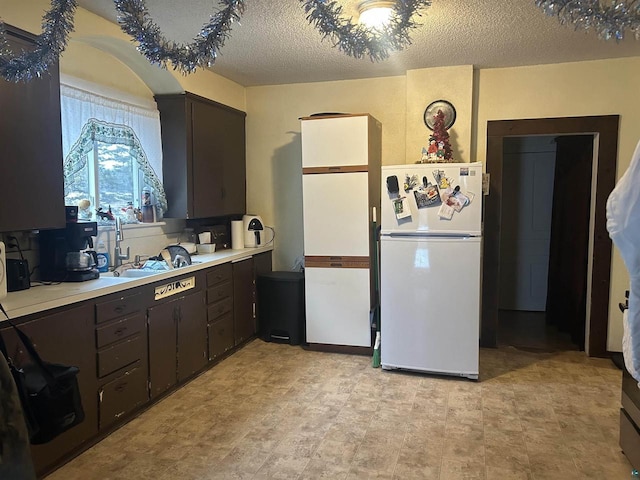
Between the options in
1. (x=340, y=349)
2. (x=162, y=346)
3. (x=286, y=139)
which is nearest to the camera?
(x=162, y=346)

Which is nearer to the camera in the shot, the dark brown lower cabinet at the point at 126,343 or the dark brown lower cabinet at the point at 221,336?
the dark brown lower cabinet at the point at 126,343

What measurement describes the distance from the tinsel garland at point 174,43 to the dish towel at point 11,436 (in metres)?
1.10

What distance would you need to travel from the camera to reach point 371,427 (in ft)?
9.43

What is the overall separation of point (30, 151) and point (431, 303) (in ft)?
8.97

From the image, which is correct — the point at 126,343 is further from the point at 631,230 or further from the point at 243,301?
the point at 631,230

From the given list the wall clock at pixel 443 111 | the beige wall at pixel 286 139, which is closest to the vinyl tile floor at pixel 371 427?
the beige wall at pixel 286 139

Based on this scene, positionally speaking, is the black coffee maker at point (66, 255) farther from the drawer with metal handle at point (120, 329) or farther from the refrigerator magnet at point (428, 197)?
the refrigerator magnet at point (428, 197)

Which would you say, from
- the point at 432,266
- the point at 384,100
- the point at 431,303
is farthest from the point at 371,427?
the point at 384,100

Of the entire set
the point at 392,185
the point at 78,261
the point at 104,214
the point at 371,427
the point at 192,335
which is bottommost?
the point at 371,427

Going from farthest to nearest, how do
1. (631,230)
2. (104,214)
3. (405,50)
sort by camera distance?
1. (405,50)
2. (104,214)
3. (631,230)

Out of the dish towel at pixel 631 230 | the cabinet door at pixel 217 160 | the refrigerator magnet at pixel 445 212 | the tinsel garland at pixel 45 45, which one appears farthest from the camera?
the cabinet door at pixel 217 160

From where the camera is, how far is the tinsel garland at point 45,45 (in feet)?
5.42

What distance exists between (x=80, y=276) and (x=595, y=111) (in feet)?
13.4

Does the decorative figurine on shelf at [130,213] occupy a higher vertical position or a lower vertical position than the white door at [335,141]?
lower
